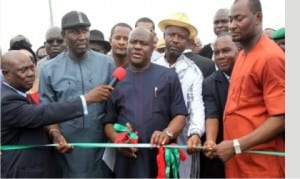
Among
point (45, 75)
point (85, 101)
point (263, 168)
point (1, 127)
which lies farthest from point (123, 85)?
point (263, 168)

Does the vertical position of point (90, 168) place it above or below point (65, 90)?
below

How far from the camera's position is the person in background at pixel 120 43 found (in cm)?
623

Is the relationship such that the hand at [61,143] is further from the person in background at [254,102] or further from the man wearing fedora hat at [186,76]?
the person in background at [254,102]

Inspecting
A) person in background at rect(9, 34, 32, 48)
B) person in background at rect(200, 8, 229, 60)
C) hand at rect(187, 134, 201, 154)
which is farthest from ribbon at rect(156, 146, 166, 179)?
person in background at rect(9, 34, 32, 48)

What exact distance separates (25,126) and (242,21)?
2102 millimetres

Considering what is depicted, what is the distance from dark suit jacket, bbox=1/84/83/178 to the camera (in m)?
4.67

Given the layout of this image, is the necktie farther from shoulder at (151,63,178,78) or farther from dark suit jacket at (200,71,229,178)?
dark suit jacket at (200,71,229,178)

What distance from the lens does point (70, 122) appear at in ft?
17.1

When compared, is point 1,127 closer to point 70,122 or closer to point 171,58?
point 70,122

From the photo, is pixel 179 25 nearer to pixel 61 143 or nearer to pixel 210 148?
pixel 210 148

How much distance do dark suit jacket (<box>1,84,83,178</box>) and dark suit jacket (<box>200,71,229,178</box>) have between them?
127 cm

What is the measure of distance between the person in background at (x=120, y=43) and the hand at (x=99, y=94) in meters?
1.38

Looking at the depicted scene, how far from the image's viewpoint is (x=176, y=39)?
5816 mm

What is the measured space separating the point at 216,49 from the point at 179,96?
74cm
